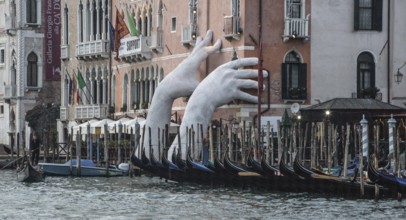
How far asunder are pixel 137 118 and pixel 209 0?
507 centimetres

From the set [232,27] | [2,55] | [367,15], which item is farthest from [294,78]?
[2,55]

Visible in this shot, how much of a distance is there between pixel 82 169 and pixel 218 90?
170 inches

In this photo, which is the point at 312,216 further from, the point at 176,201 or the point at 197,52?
the point at 197,52

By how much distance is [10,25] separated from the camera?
68.7m

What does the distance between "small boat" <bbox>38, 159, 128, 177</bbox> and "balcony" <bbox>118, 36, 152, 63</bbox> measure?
16.9ft

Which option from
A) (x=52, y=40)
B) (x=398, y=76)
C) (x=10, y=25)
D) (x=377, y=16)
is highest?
(x=10, y=25)

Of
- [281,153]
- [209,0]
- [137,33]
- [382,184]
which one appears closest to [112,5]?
[137,33]

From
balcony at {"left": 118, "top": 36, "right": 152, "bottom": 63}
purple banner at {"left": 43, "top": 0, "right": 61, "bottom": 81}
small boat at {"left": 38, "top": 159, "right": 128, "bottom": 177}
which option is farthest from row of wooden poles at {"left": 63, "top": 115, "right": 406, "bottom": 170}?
purple banner at {"left": 43, "top": 0, "right": 61, "bottom": 81}

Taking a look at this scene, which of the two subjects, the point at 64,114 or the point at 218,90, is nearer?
the point at 218,90

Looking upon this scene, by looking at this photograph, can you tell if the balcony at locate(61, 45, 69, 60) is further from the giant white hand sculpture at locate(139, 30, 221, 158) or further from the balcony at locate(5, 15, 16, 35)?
the giant white hand sculpture at locate(139, 30, 221, 158)

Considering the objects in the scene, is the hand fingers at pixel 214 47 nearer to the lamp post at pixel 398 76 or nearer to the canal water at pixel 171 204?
the lamp post at pixel 398 76

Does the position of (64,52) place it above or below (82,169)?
above

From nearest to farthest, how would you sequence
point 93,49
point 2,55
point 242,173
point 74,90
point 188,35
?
1. point 242,173
2. point 188,35
3. point 93,49
4. point 74,90
5. point 2,55

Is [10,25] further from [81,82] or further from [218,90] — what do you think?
[218,90]
